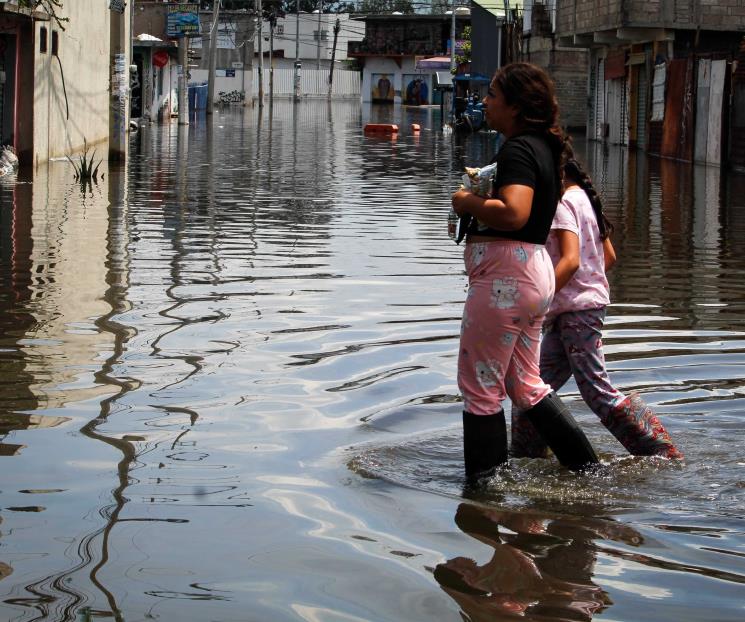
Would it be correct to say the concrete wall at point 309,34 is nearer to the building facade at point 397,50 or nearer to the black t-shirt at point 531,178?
the building facade at point 397,50

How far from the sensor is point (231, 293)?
400 inches

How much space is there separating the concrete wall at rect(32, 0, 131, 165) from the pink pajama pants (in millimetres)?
19676

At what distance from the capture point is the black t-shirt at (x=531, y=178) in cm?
493

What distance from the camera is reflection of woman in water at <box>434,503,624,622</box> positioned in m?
4.00

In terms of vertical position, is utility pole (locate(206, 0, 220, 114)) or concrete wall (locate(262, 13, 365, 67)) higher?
concrete wall (locate(262, 13, 365, 67))

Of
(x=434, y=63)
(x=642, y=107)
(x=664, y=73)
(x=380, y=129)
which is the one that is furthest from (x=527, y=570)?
(x=434, y=63)

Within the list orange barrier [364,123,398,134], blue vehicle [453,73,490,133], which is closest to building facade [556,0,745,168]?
blue vehicle [453,73,490,133]

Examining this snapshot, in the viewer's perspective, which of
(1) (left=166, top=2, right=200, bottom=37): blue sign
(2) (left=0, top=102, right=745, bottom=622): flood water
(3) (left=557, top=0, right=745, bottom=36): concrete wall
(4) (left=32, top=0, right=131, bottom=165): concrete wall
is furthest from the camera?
(1) (left=166, top=2, right=200, bottom=37): blue sign

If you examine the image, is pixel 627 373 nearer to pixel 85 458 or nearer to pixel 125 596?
pixel 85 458

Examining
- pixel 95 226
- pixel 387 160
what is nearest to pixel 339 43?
pixel 387 160

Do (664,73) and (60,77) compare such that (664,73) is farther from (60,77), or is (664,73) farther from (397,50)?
(397,50)

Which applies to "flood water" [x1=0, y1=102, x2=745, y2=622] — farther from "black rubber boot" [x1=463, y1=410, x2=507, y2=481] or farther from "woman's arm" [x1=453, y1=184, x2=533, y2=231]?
"woman's arm" [x1=453, y1=184, x2=533, y2=231]

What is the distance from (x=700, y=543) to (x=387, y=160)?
26051mm

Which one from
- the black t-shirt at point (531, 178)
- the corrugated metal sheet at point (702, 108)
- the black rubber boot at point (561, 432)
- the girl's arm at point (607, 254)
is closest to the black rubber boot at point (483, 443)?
the black rubber boot at point (561, 432)
